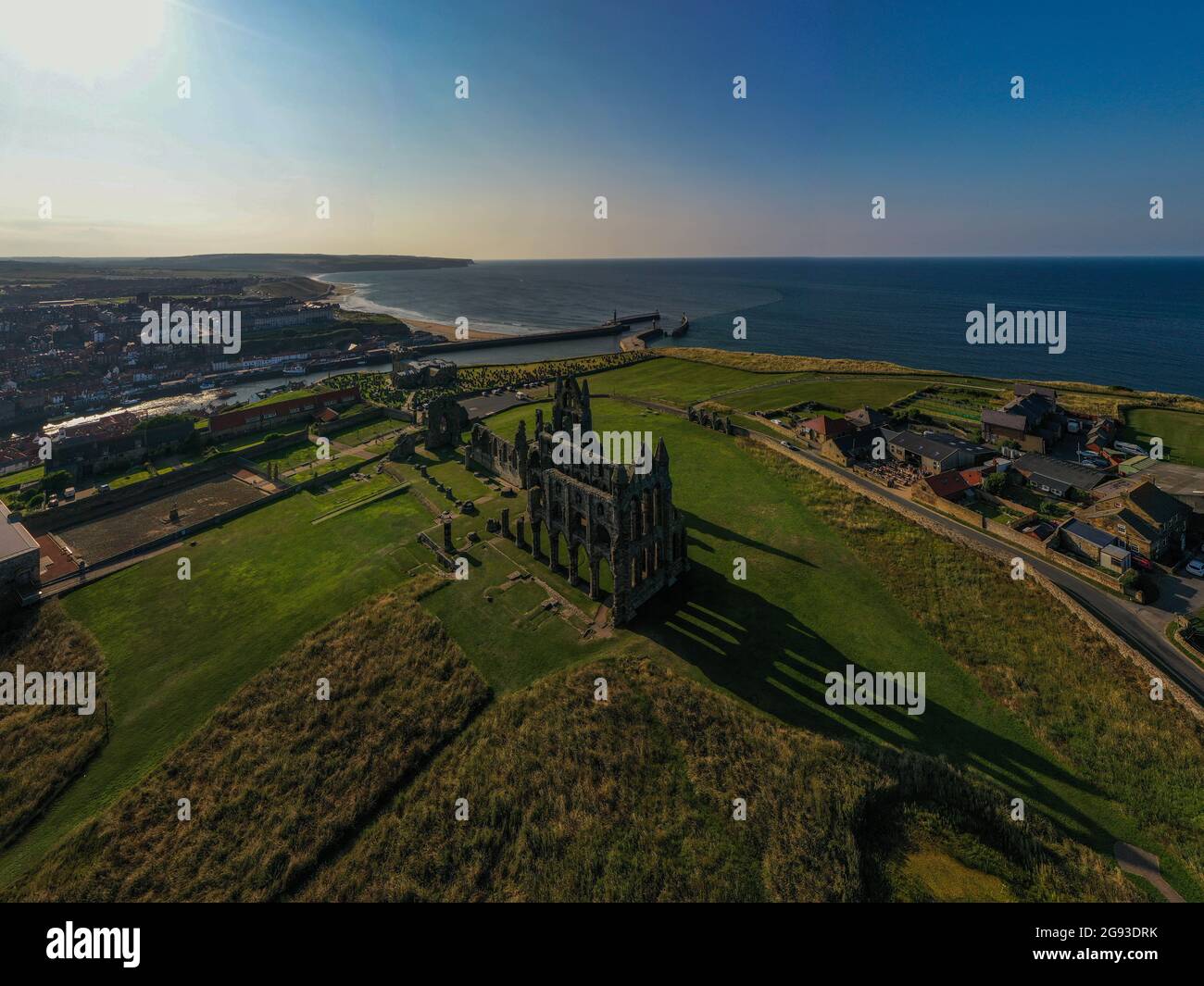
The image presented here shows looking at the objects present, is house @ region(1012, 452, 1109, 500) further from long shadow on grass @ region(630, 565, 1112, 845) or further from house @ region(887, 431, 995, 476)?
long shadow on grass @ region(630, 565, 1112, 845)

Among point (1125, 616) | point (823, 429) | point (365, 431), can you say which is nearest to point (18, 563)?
point (365, 431)

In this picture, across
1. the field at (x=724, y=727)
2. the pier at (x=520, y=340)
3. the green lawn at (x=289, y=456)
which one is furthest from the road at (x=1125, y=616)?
the pier at (x=520, y=340)

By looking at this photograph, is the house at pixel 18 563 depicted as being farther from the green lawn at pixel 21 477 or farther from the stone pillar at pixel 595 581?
the stone pillar at pixel 595 581

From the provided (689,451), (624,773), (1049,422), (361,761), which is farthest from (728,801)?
(1049,422)

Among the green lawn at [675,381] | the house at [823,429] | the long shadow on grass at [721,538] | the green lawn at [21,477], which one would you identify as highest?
the green lawn at [675,381]

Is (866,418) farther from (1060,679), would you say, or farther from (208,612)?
(208,612)

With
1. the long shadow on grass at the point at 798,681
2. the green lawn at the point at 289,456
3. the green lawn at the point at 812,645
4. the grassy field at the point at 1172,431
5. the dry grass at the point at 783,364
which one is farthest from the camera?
the dry grass at the point at 783,364

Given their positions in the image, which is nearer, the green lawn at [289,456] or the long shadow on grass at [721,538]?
the long shadow on grass at [721,538]
